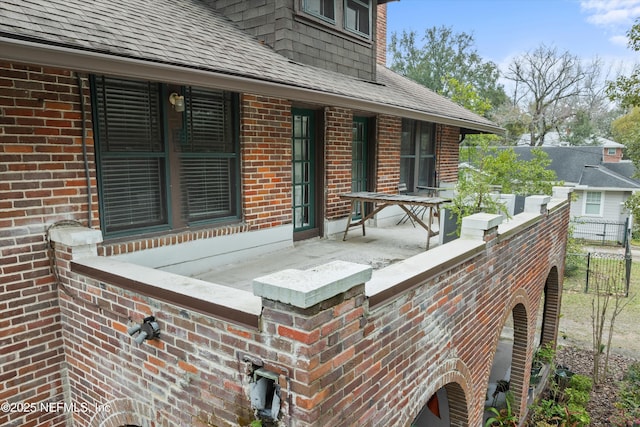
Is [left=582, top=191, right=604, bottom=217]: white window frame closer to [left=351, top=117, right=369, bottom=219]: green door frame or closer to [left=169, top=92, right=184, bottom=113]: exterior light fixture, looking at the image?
[left=351, top=117, right=369, bottom=219]: green door frame

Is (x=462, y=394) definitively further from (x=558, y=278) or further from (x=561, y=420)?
(x=558, y=278)

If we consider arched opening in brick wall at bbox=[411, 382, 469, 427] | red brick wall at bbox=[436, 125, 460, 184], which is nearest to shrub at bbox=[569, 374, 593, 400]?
arched opening in brick wall at bbox=[411, 382, 469, 427]

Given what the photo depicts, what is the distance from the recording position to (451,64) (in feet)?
116

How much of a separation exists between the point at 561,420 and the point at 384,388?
25.5 feet

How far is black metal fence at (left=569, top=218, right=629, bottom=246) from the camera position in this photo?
23.5m

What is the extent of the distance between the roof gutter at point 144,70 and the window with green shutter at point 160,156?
2.54ft

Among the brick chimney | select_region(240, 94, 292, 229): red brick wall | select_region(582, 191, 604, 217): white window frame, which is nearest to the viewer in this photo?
select_region(240, 94, 292, 229): red brick wall

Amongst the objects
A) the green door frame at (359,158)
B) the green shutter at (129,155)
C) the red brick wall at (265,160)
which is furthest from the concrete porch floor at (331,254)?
the green shutter at (129,155)

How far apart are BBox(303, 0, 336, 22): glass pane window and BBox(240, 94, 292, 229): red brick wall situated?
1.59 meters

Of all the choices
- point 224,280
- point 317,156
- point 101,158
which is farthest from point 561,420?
point 101,158

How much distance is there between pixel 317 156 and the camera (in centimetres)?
648

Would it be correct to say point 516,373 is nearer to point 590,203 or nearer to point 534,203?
point 534,203

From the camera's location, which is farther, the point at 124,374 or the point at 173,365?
the point at 124,374

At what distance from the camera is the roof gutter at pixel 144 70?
2615 mm
